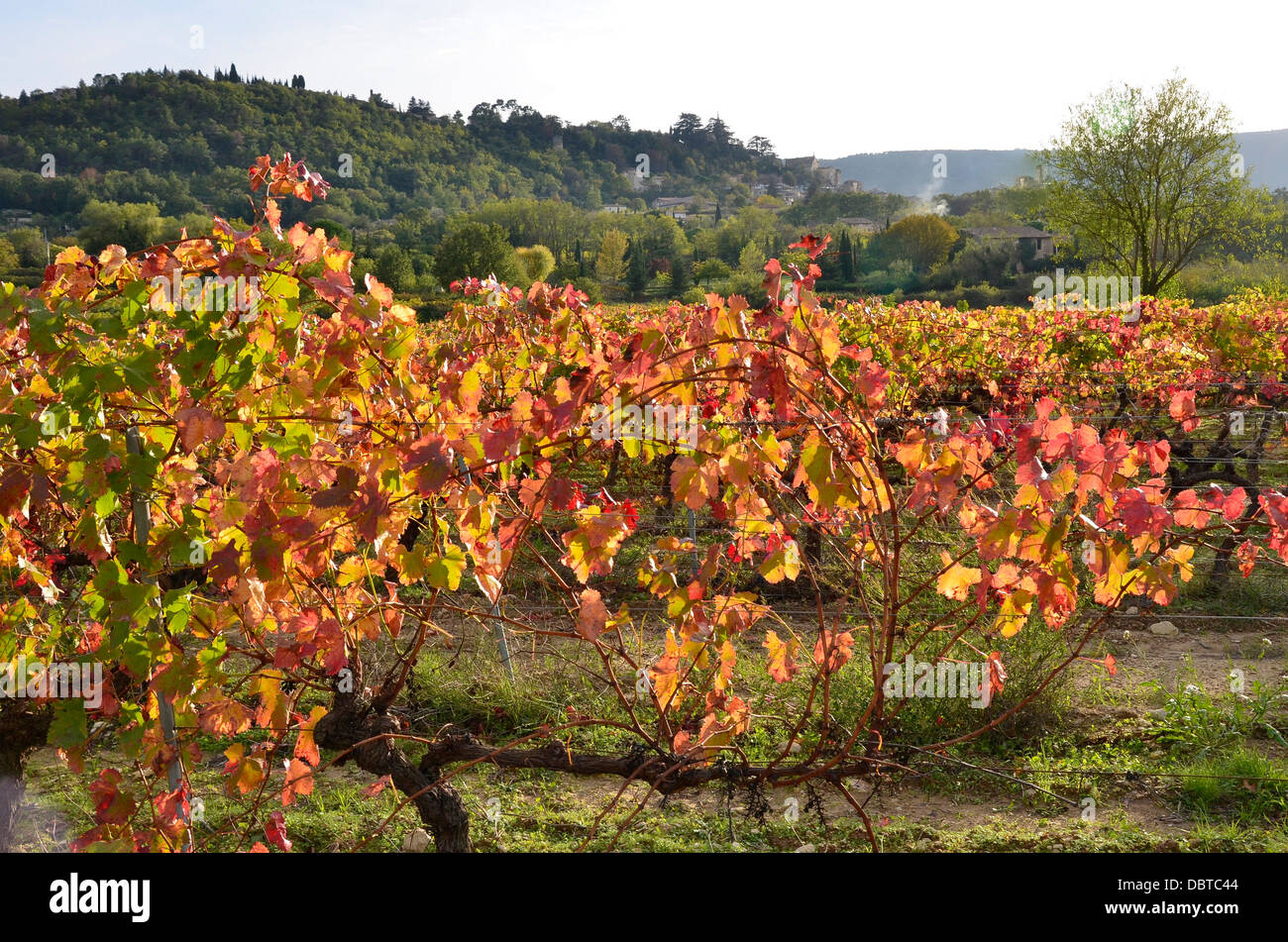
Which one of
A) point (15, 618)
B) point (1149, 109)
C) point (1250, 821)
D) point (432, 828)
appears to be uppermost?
point (1149, 109)

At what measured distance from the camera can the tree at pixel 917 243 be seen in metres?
50.7

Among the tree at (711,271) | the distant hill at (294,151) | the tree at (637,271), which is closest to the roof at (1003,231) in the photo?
the tree at (711,271)

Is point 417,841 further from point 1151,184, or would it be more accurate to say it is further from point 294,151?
point 294,151

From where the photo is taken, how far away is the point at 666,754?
197 centimetres

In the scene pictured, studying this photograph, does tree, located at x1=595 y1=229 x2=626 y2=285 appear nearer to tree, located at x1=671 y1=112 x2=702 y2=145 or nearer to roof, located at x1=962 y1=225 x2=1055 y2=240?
roof, located at x1=962 y1=225 x2=1055 y2=240

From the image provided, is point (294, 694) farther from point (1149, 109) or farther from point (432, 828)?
point (1149, 109)

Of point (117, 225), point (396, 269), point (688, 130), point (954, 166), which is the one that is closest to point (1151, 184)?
point (396, 269)

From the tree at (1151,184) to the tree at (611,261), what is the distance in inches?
1151

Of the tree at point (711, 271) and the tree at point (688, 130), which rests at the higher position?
the tree at point (688, 130)

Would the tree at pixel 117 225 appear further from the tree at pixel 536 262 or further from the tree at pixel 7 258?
the tree at pixel 536 262

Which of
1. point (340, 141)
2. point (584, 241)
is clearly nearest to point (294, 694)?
→ point (584, 241)

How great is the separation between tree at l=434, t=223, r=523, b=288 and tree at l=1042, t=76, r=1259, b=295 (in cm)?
2830

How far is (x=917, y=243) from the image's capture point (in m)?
51.5
